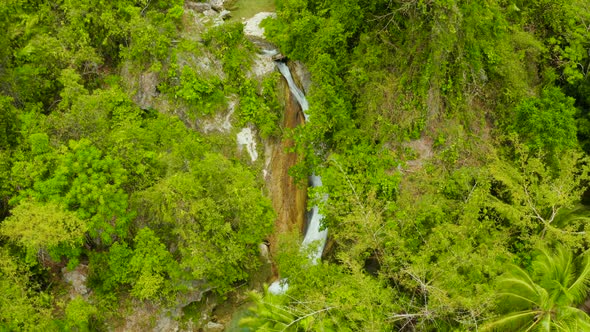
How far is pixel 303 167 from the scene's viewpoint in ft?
50.6

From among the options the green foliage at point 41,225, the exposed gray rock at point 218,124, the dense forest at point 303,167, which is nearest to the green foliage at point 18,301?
the dense forest at point 303,167

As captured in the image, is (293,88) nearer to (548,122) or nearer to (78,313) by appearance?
(548,122)

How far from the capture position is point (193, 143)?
556 inches

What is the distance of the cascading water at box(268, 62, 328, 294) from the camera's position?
14133mm

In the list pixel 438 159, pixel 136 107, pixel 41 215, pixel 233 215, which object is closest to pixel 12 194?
pixel 41 215

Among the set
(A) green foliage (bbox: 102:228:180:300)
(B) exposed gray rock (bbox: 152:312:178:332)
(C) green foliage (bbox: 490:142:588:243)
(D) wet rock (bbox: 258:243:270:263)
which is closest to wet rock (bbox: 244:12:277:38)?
(D) wet rock (bbox: 258:243:270:263)

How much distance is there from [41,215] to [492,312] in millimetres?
12643

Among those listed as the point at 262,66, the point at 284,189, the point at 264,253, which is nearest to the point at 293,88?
Answer: the point at 262,66

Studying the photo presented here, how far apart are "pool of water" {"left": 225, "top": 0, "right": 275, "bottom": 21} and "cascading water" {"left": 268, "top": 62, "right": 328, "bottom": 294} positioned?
339 cm

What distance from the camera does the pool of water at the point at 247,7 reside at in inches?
749

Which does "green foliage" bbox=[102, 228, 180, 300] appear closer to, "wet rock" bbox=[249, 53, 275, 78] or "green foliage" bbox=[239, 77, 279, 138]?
"green foliage" bbox=[239, 77, 279, 138]

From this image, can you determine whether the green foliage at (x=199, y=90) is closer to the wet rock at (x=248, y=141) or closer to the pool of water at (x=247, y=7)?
the wet rock at (x=248, y=141)

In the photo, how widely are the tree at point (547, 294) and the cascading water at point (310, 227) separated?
225 inches

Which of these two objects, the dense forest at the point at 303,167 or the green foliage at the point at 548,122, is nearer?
the dense forest at the point at 303,167
